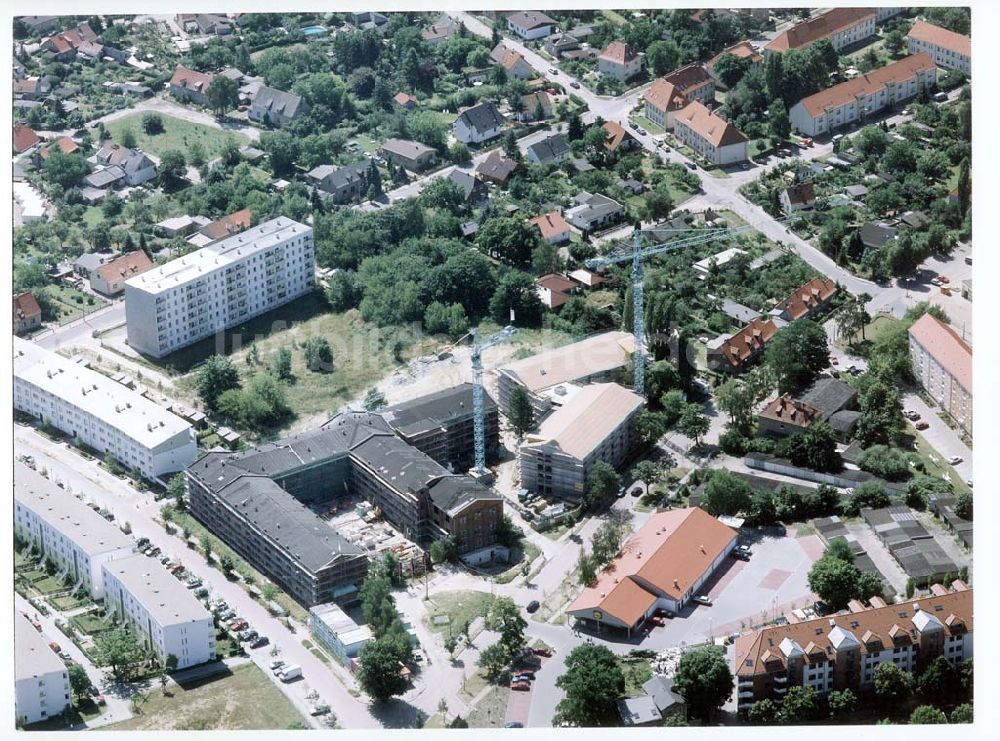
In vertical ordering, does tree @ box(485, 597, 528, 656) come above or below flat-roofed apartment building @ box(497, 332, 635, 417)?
below

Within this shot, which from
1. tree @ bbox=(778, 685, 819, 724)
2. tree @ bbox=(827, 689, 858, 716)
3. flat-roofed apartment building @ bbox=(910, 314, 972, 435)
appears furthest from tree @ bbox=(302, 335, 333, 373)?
tree @ bbox=(827, 689, 858, 716)

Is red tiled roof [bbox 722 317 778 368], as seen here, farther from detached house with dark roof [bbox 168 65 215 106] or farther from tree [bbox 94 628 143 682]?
detached house with dark roof [bbox 168 65 215 106]

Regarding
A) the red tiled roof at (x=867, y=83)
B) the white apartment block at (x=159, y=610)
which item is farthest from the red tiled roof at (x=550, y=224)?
the white apartment block at (x=159, y=610)

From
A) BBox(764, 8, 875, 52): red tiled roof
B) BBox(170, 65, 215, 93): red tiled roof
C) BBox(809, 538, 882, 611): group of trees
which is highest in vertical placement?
BBox(764, 8, 875, 52): red tiled roof

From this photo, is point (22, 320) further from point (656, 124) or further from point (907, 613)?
point (907, 613)

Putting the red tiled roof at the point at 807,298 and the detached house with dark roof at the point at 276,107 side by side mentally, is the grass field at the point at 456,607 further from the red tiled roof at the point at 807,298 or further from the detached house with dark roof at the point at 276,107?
the detached house with dark roof at the point at 276,107

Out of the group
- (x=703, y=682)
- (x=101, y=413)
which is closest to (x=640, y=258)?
(x=101, y=413)
